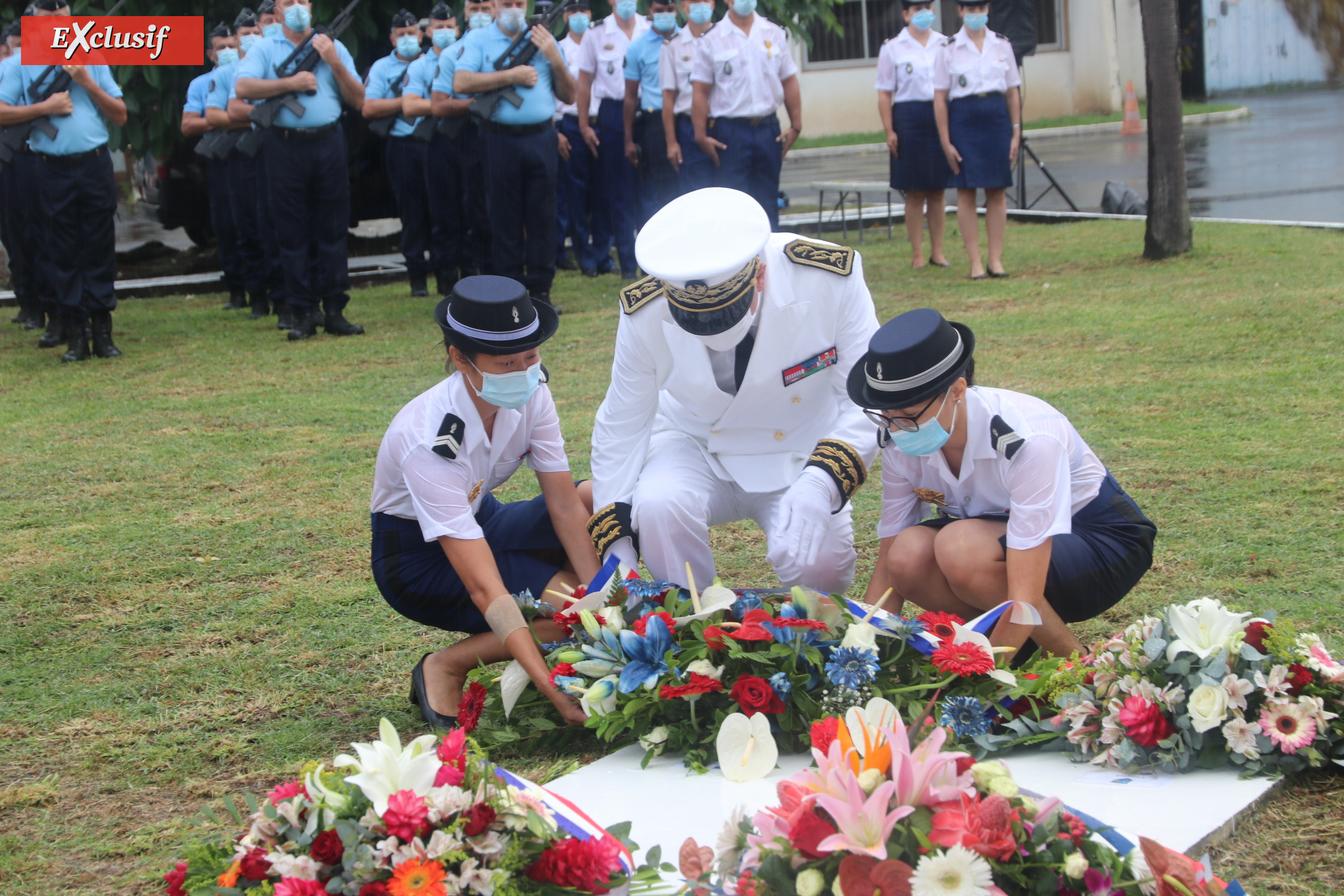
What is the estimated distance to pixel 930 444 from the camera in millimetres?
3047

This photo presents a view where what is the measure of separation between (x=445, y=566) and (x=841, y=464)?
3.54ft

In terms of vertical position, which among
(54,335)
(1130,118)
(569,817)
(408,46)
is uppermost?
(408,46)

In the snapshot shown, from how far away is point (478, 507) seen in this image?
362 centimetres

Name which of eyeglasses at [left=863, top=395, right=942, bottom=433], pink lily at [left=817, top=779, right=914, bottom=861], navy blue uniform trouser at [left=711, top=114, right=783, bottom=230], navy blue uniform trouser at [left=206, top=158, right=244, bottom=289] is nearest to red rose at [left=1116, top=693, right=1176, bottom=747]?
eyeglasses at [left=863, top=395, right=942, bottom=433]

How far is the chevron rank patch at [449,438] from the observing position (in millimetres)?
3240

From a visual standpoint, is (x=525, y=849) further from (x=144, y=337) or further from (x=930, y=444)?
(x=144, y=337)

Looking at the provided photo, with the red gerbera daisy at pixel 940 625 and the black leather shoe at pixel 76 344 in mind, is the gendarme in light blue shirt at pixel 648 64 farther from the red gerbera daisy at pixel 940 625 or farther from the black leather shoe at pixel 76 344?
the red gerbera daisy at pixel 940 625

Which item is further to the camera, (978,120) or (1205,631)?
(978,120)

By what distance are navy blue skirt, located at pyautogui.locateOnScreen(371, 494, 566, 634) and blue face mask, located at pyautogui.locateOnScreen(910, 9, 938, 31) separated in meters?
7.42

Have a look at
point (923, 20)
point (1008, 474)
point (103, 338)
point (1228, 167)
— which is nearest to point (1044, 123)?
point (1228, 167)

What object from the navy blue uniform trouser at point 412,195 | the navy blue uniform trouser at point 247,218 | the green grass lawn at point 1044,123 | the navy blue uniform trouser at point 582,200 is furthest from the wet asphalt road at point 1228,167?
the navy blue uniform trouser at point 247,218

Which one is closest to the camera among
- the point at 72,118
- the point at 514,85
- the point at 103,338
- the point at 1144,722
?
the point at 1144,722

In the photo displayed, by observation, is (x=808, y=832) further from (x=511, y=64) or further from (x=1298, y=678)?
(x=511, y=64)

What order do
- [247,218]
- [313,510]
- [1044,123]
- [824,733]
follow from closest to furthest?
[824,733], [313,510], [247,218], [1044,123]
